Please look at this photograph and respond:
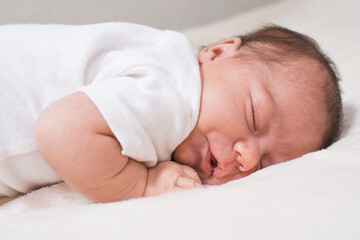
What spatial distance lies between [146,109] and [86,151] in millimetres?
146

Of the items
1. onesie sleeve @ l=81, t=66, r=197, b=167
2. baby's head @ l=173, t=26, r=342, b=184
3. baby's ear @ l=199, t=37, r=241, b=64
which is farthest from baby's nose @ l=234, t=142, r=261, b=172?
baby's ear @ l=199, t=37, r=241, b=64

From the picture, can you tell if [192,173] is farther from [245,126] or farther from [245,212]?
[245,212]

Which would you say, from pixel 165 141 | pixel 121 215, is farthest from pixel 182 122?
pixel 121 215

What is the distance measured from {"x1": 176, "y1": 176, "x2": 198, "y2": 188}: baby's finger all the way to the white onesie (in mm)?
77

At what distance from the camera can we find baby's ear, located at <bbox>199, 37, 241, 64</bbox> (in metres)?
1.03

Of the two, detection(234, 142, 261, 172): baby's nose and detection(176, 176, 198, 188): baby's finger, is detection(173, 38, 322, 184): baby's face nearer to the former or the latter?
detection(234, 142, 261, 172): baby's nose

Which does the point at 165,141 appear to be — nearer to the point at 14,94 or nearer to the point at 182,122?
the point at 182,122

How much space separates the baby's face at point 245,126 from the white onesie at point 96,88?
4 centimetres

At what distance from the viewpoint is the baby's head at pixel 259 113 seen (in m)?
0.91

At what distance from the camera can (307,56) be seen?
3.25 ft

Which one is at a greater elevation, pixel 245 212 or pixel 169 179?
pixel 245 212

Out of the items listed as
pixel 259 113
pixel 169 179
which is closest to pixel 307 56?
pixel 259 113

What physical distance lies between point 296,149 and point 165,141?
0.30m

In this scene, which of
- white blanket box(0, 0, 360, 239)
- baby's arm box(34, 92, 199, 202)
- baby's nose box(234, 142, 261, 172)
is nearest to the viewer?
white blanket box(0, 0, 360, 239)
